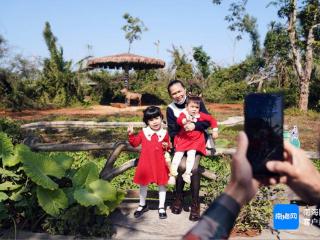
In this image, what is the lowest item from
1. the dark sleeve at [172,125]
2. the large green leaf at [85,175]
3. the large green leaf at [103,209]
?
the large green leaf at [103,209]

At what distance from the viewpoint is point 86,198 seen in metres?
3.86

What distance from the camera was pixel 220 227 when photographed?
906 mm

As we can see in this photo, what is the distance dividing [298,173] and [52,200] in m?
3.23

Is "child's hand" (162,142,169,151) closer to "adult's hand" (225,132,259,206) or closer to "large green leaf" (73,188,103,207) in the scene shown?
"large green leaf" (73,188,103,207)

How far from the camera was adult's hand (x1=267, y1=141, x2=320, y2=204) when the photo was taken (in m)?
1.01

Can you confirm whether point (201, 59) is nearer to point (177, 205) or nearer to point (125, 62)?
point (125, 62)

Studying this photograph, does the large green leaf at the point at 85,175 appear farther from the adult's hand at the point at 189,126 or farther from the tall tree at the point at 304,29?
the tall tree at the point at 304,29

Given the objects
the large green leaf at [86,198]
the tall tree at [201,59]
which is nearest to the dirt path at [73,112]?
the tall tree at [201,59]

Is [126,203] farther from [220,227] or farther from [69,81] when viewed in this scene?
[69,81]

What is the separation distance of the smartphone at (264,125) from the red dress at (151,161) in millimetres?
3361

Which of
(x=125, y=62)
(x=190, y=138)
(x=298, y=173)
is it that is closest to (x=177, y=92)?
(x=190, y=138)

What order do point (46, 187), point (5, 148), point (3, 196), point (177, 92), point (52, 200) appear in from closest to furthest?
1. point (46, 187)
2. point (52, 200)
3. point (3, 196)
4. point (5, 148)
5. point (177, 92)

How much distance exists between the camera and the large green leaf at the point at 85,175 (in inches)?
166


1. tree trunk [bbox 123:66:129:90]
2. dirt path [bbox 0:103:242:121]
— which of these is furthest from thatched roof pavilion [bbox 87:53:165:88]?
dirt path [bbox 0:103:242:121]
